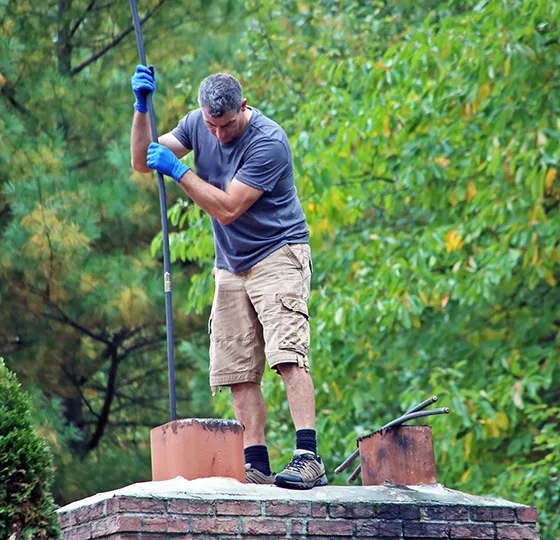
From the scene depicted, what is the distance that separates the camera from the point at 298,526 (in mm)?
4629

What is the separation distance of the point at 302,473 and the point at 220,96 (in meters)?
1.60

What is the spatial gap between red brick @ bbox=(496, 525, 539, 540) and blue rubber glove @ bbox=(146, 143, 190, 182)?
204 centimetres

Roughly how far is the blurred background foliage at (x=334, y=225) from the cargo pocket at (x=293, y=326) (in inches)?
125

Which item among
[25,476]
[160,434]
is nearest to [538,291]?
[160,434]

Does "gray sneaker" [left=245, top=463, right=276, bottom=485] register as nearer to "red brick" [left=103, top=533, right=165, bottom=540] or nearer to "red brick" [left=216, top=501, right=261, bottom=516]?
"red brick" [left=216, top=501, right=261, bottom=516]

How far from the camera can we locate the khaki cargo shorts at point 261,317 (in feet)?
16.2

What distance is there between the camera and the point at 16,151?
10438mm

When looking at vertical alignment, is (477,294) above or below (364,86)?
below

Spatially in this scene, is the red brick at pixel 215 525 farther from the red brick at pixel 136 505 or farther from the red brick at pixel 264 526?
the red brick at pixel 136 505

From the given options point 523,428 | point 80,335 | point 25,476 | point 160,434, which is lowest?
point 25,476

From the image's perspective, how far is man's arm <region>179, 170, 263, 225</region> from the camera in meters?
4.90

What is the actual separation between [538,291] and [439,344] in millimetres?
1033

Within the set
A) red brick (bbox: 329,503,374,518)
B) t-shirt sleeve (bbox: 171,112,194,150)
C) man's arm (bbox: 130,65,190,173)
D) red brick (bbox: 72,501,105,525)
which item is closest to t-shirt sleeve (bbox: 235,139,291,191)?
t-shirt sleeve (bbox: 171,112,194,150)

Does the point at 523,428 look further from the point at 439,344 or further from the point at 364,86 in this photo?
the point at 364,86
